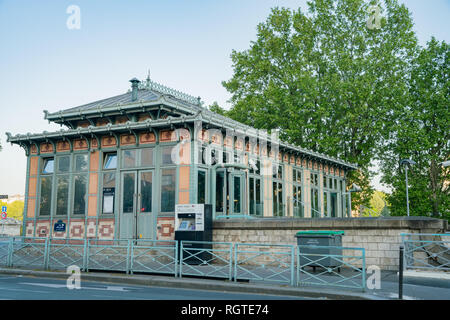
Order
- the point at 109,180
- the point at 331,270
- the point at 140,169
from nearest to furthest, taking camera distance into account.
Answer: the point at 331,270, the point at 140,169, the point at 109,180

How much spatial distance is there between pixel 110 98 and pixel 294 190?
463 inches

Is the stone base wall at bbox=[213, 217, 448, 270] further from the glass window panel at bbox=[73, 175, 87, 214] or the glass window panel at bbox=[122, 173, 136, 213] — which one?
the glass window panel at bbox=[73, 175, 87, 214]

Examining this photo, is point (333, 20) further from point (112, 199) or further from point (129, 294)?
point (129, 294)

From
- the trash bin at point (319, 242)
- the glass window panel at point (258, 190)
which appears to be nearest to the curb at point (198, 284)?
the trash bin at point (319, 242)

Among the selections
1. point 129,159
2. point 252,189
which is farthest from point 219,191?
point 129,159

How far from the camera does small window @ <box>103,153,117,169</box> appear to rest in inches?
759

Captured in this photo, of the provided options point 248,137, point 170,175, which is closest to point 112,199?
point 170,175

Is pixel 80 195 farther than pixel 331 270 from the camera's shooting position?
Yes

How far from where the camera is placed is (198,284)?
11.5 meters

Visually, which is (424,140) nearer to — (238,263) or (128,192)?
(128,192)

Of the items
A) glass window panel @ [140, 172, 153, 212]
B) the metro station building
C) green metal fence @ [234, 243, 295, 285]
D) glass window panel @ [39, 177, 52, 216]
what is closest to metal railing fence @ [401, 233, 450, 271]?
green metal fence @ [234, 243, 295, 285]

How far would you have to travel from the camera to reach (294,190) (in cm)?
2530

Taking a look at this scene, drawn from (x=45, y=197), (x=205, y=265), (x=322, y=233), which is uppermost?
(x=45, y=197)

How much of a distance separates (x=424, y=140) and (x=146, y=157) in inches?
860
